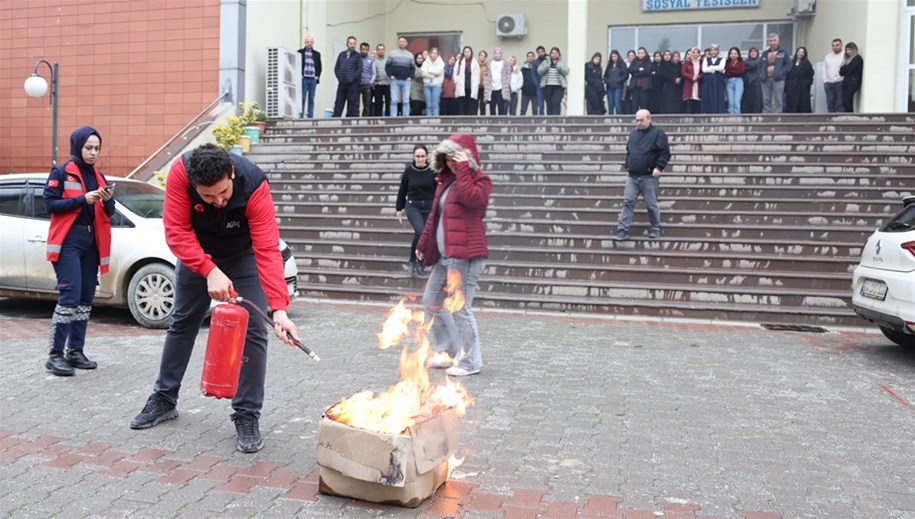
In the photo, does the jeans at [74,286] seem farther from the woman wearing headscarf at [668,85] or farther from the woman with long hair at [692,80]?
the woman wearing headscarf at [668,85]

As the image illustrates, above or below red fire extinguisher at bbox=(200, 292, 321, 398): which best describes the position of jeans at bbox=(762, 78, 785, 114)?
above

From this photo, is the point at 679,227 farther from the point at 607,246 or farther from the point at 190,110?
the point at 190,110

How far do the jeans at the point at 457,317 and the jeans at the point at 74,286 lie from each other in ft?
8.81

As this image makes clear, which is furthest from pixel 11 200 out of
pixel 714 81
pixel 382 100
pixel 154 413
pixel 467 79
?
pixel 714 81

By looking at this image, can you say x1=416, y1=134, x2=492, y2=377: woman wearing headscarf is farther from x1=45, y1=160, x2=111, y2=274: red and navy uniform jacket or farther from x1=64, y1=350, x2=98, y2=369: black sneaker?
x1=64, y1=350, x2=98, y2=369: black sneaker

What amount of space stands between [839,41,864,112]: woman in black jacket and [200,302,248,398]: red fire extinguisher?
17.0 meters

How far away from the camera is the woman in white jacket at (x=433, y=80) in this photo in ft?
61.9

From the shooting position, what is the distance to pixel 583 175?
1409 cm

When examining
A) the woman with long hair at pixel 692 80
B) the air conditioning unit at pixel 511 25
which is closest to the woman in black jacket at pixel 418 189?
the woman with long hair at pixel 692 80

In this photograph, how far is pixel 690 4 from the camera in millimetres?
23531

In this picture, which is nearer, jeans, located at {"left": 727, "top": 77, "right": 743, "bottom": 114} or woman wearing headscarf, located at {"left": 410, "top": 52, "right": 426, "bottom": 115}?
jeans, located at {"left": 727, "top": 77, "right": 743, "bottom": 114}

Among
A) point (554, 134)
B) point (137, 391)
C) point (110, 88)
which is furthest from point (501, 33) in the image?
point (137, 391)

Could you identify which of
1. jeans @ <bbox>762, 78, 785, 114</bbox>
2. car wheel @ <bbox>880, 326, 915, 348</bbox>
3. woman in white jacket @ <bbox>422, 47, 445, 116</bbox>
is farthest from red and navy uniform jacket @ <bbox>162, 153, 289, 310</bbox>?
jeans @ <bbox>762, 78, 785, 114</bbox>

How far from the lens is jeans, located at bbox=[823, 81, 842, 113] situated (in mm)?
18125
